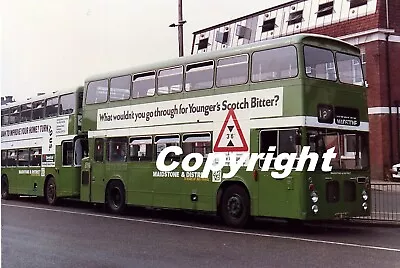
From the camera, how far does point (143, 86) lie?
1198cm

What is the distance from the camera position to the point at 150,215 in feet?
41.5

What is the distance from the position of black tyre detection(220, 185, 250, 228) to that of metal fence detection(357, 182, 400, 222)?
2.61 m

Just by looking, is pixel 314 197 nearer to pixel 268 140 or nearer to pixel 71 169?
pixel 268 140

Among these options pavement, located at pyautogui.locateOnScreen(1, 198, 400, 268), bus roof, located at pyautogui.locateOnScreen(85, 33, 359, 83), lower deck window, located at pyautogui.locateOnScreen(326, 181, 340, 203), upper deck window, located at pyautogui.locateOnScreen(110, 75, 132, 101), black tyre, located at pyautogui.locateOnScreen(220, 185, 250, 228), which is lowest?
pavement, located at pyautogui.locateOnScreen(1, 198, 400, 268)

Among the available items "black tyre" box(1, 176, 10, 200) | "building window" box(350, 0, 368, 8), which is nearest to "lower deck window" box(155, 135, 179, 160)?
"black tyre" box(1, 176, 10, 200)

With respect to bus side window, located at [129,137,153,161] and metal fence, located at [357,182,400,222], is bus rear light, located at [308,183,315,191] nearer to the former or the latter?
metal fence, located at [357,182,400,222]

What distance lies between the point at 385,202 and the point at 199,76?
5.34 m

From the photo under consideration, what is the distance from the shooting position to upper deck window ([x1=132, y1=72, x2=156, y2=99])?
11.7 m

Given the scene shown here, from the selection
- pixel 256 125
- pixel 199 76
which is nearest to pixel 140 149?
pixel 199 76

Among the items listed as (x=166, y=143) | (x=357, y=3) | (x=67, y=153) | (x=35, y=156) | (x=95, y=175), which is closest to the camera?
(x=166, y=143)

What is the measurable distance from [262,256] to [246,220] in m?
2.89

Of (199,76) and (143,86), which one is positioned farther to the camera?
(143,86)

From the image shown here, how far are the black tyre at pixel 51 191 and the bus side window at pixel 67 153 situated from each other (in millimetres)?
546

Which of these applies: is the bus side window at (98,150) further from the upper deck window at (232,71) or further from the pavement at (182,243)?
the upper deck window at (232,71)
